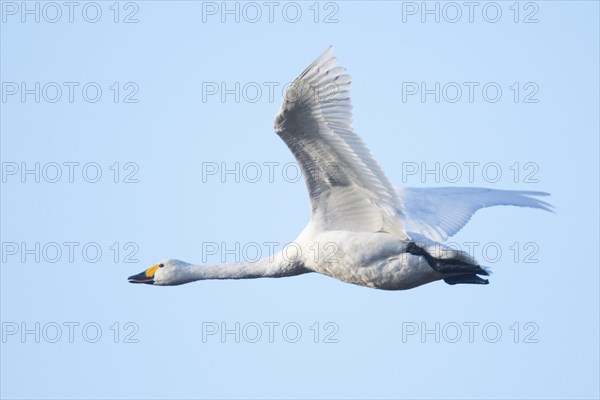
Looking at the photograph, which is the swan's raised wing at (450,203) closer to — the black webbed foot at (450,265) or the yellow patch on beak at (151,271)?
the black webbed foot at (450,265)

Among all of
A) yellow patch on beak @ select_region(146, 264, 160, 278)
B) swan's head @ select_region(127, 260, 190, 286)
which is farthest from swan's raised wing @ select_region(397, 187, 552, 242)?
yellow patch on beak @ select_region(146, 264, 160, 278)

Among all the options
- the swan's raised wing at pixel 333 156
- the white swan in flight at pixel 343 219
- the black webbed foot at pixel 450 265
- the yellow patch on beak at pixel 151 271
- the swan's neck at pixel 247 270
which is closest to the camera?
the swan's raised wing at pixel 333 156

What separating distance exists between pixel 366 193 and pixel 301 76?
2.04 meters

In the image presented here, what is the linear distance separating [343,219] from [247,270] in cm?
143

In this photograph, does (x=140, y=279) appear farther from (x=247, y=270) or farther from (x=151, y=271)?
(x=247, y=270)

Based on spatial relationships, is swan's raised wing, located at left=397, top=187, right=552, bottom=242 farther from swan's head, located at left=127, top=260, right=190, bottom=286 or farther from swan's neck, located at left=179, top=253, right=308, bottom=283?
swan's head, located at left=127, top=260, right=190, bottom=286

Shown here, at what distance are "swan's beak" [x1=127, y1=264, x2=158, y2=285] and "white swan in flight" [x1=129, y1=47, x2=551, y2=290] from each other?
26.8 inches

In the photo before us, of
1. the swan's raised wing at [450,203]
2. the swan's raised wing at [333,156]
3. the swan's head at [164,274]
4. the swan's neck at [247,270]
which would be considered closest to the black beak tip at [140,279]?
the swan's head at [164,274]

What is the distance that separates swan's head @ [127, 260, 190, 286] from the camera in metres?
16.0

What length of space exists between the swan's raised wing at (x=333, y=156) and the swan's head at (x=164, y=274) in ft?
7.09

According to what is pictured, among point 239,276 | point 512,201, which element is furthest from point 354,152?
point 512,201

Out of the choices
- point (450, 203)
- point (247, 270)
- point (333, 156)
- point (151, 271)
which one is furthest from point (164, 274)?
point (450, 203)

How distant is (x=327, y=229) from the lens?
14.8 meters

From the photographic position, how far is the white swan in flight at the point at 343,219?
1308 cm
